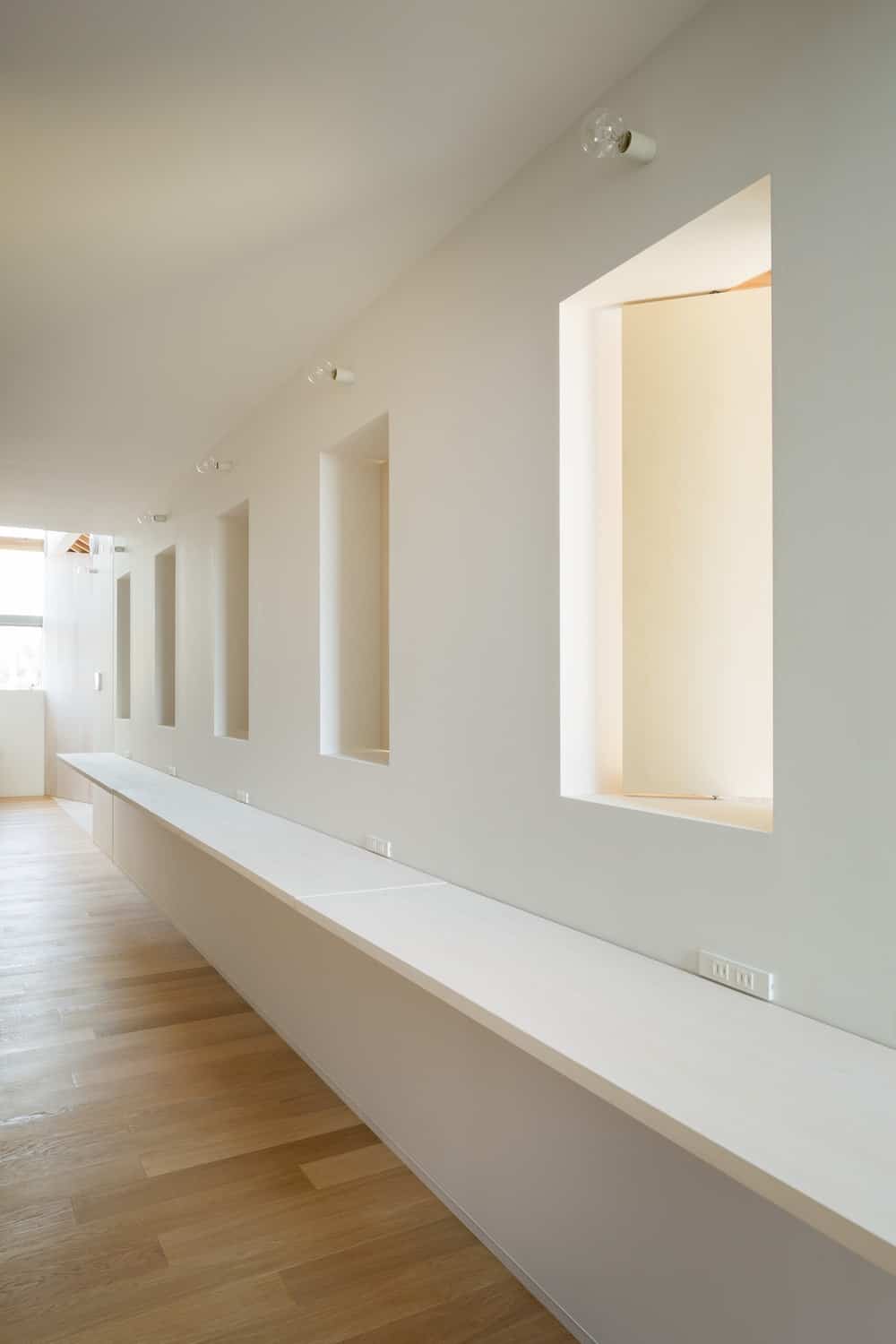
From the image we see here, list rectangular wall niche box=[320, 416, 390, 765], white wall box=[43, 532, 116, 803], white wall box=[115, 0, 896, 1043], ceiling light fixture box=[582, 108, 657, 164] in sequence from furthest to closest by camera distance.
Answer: white wall box=[43, 532, 116, 803], rectangular wall niche box=[320, 416, 390, 765], ceiling light fixture box=[582, 108, 657, 164], white wall box=[115, 0, 896, 1043]

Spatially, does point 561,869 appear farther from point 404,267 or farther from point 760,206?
point 404,267

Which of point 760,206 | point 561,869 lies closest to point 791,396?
point 760,206

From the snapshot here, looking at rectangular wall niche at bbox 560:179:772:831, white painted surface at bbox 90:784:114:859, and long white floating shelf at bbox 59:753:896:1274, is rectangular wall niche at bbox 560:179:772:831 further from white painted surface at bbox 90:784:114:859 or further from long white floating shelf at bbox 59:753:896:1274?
white painted surface at bbox 90:784:114:859

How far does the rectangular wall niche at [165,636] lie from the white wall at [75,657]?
1.63 meters

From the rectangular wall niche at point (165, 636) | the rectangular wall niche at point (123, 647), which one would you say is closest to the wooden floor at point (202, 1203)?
the rectangular wall niche at point (165, 636)

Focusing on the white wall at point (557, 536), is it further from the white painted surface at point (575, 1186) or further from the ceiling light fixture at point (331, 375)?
the white painted surface at point (575, 1186)

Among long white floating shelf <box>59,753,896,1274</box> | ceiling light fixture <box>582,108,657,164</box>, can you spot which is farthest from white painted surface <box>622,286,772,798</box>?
long white floating shelf <box>59,753,896,1274</box>

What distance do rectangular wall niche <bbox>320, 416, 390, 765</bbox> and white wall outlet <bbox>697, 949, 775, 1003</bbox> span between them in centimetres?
195

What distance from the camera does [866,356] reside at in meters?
1.41

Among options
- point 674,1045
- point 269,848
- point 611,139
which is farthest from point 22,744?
point 674,1045

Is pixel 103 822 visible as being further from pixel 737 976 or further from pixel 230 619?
pixel 737 976

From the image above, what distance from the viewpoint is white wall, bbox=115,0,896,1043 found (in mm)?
1419

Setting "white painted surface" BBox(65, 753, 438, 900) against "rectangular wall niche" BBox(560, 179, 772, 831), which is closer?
"rectangular wall niche" BBox(560, 179, 772, 831)

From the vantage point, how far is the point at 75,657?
35.5 ft
